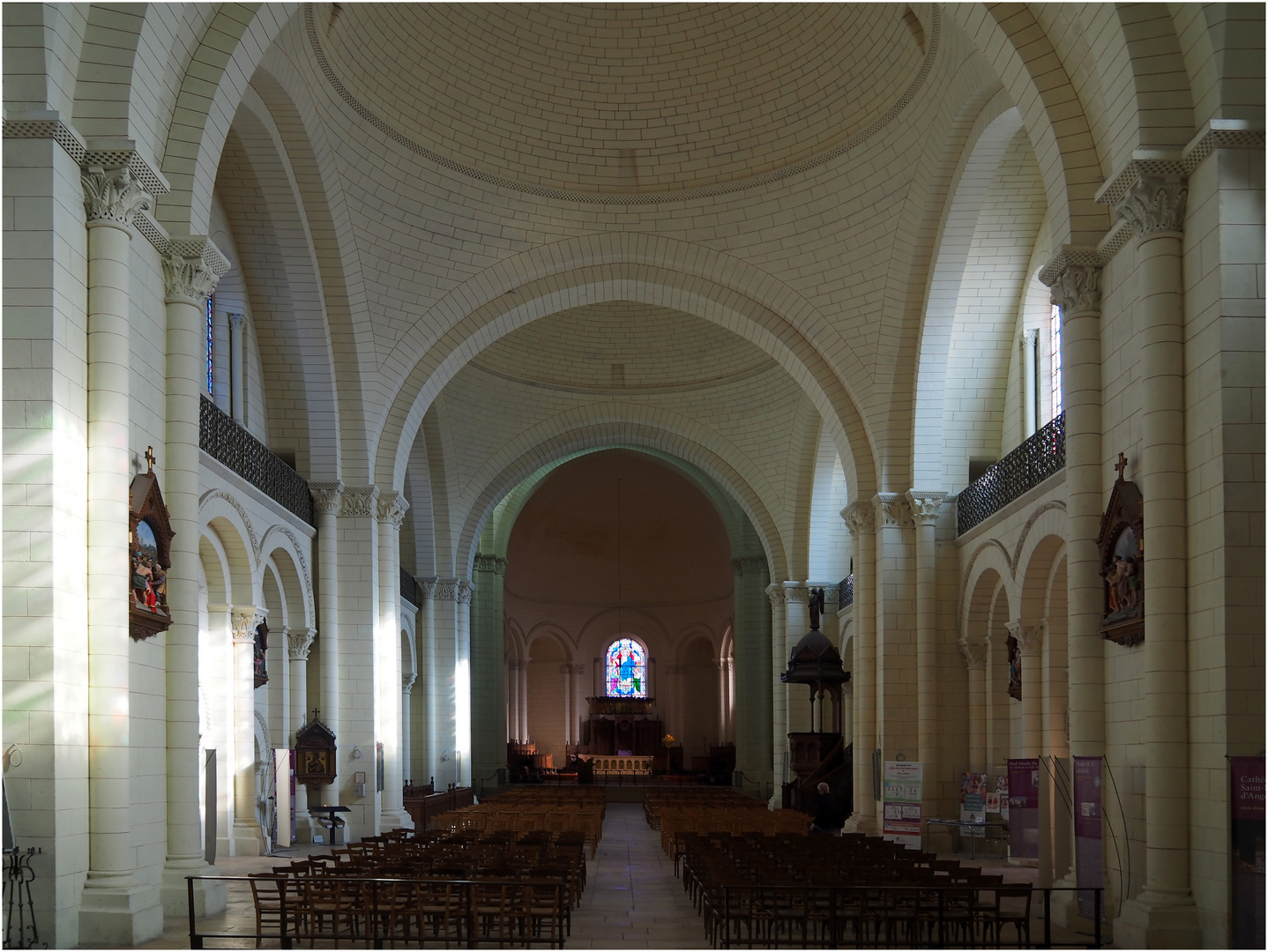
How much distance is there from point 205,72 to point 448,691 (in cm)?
2357

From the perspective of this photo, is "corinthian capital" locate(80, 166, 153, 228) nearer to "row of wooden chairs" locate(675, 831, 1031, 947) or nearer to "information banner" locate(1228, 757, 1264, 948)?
"row of wooden chairs" locate(675, 831, 1031, 947)

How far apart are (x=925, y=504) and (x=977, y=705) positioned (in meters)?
3.39

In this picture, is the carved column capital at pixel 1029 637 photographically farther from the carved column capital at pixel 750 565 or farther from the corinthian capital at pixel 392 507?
the carved column capital at pixel 750 565

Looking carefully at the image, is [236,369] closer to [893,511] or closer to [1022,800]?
[893,511]

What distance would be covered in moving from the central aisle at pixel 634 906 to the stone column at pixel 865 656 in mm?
3757

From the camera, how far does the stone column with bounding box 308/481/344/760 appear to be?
22.1 meters

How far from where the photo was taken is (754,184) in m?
23.1

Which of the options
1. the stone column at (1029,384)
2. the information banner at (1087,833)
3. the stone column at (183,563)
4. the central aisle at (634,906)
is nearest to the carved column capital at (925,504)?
the stone column at (1029,384)

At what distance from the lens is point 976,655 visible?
69.1 ft

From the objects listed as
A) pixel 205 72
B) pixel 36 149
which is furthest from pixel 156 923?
pixel 205 72

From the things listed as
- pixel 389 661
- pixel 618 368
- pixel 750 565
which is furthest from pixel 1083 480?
pixel 750 565

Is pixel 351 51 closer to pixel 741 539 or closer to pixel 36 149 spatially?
pixel 36 149

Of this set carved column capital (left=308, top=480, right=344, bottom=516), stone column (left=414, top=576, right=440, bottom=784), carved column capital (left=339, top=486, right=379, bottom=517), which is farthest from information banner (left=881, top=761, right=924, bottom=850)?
stone column (left=414, top=576, right=440, bottom=784)

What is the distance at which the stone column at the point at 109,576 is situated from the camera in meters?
10.6
